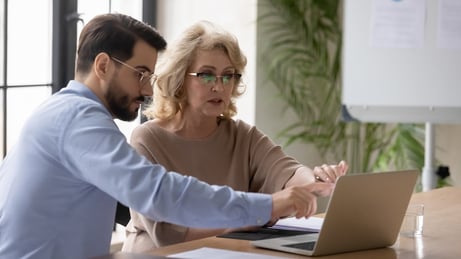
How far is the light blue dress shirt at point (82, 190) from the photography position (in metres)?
2.37

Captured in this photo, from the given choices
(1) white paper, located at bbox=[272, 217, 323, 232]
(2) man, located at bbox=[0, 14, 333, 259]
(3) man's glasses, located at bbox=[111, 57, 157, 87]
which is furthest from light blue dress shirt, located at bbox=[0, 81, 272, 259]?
(1) white paper, located at bbox=[272, 217, 323, 232]

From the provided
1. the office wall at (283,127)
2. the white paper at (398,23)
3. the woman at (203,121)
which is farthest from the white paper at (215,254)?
the office wall at (283,127)

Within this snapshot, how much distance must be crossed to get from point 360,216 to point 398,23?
232 cm

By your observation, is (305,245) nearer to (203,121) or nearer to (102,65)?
(102,65)

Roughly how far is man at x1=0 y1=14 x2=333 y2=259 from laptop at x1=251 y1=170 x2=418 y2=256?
91 mm

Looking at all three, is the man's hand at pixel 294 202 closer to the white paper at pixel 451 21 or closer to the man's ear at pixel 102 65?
the man's ear at pixel 102 65

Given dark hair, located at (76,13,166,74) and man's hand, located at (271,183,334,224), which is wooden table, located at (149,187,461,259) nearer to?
man's hand, located at (271,183,334,224)

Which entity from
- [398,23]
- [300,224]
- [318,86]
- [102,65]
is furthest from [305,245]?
[318,86]

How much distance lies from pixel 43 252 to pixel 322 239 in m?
0.75

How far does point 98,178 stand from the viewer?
2.40 meters

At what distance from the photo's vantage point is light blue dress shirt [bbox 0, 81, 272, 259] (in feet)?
7.78

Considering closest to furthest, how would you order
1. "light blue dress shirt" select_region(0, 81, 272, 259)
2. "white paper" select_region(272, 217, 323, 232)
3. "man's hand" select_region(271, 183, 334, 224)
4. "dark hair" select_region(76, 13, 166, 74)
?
"light blue dress shirt" select_region(0, 81, 272, 259), "man's hand" select_region(271, 183, 334, 224), "dark hair" select_region(76, 13, 166, 74), "white paper" select_region(272, 217, 323, 232)

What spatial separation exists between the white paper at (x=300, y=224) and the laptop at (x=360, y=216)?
22 cm

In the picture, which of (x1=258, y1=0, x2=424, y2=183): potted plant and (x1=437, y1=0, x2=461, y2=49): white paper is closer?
(x1=437, y1=0, x2=461, y2=49): white paper
